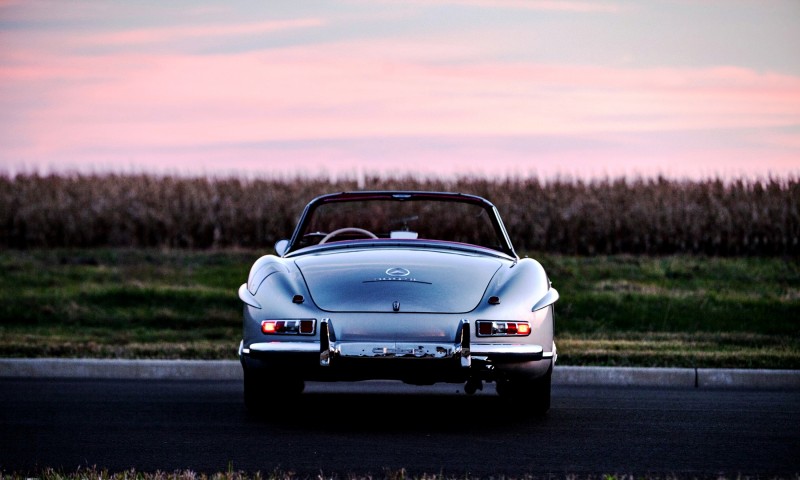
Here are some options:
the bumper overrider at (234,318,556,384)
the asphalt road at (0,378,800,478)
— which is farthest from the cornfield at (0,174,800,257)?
the bumper overrider at (234,318,556,384)

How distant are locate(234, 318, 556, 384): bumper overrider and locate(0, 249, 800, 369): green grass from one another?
516cm

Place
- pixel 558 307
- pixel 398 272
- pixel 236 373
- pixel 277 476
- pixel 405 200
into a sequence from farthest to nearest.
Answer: pixel 558 307, pixel 236 373, pixel 405 200, pixel 398 272, pixel 277 476

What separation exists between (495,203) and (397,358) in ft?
60.7

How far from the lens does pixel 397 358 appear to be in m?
6.80

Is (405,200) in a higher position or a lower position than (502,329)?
higher

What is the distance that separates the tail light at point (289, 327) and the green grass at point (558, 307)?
5505 mm

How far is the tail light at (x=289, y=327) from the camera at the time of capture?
22.9 ft

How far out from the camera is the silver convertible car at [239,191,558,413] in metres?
6.85

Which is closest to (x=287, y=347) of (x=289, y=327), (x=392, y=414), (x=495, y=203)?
(x=289, y=327)

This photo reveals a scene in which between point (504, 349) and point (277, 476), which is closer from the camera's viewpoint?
point (277, 476)

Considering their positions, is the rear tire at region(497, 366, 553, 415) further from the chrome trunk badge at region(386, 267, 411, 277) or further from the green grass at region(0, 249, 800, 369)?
the green grass at region(0, 249, 800, 369)

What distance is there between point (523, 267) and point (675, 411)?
1.84m

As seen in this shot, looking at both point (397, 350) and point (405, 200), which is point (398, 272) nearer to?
point (397, 350)

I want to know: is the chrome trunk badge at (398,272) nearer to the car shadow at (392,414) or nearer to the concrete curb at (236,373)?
the car shadow at (392,414)
